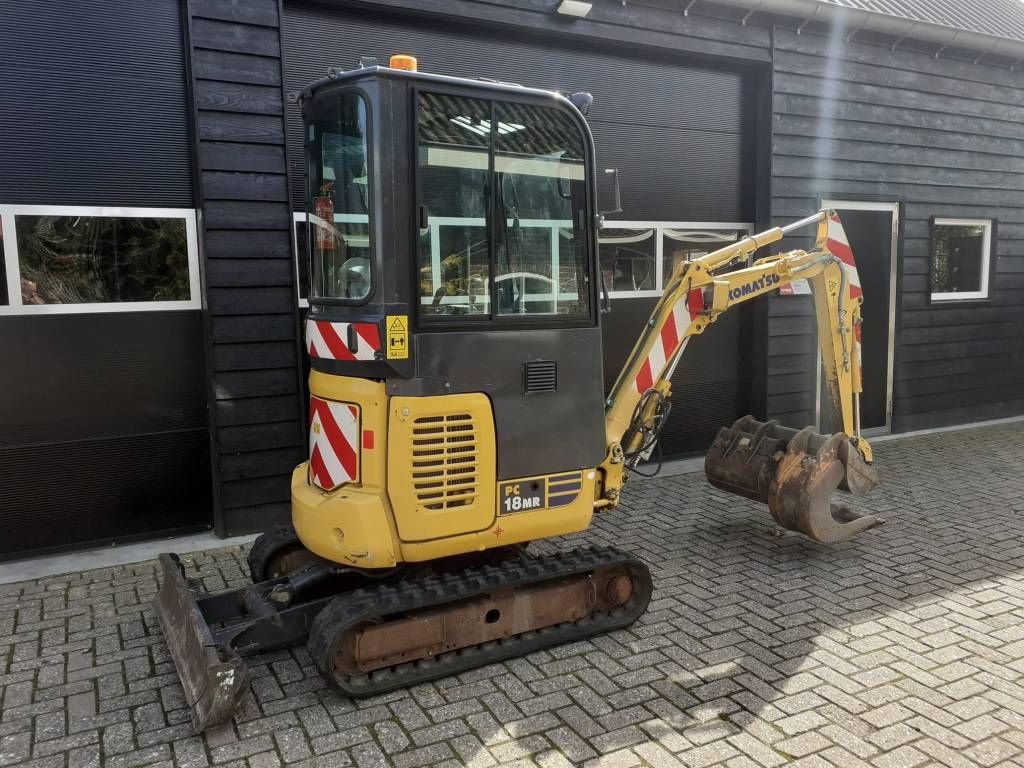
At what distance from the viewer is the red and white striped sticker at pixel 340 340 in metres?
3.56

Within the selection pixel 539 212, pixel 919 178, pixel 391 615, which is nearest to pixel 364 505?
pixel 391 615

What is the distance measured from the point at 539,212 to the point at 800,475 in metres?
2.59

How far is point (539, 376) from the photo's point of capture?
3.94 m

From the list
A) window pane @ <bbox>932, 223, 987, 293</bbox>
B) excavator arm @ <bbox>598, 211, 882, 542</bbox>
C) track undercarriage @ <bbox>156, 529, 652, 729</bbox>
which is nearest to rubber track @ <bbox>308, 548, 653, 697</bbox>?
track undercarriage @ <bbox>156, 529, 652, 729</bbox>

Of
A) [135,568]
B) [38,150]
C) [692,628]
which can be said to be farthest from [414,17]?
[692,628]

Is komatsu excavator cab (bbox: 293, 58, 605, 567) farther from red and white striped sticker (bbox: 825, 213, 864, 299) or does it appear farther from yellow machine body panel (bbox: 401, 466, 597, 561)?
red and white striped sticker (bbox: 825, 213, 864, 299)

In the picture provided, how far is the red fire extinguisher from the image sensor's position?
12.5ft

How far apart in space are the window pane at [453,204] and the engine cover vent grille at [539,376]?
0.37 m

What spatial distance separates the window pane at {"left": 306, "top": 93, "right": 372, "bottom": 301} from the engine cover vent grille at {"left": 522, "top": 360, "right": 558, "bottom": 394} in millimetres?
872

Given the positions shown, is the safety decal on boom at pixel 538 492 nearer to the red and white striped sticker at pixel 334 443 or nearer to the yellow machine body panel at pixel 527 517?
the yellow machine body panel at pixel 527 517

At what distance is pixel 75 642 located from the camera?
Result: 4.10 m

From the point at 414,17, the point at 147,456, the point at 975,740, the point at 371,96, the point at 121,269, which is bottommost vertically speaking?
the point at 975,740

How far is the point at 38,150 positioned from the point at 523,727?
459cm

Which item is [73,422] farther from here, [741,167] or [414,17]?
[741,167]
